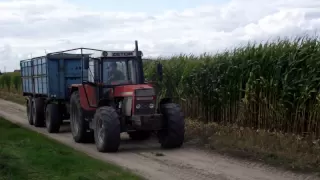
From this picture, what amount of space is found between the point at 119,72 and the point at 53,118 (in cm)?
506

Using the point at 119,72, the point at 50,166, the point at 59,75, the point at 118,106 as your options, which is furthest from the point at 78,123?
the point at 50,166

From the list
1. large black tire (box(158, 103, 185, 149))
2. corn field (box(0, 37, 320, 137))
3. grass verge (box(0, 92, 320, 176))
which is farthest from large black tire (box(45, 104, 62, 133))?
large black tire (box(158, 103, 185, 149))

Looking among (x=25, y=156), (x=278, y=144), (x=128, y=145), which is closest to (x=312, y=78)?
(x=278, y=144)

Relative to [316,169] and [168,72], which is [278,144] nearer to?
[316,169]

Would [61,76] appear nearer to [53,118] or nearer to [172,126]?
[53,118]

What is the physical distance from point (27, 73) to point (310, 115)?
13.6m

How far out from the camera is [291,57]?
44.6 ft

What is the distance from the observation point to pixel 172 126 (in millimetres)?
13484

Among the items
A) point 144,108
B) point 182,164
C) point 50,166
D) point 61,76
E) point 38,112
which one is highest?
point 61,76

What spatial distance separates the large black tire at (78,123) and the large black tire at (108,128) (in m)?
1.78

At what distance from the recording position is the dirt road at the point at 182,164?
33.7ft

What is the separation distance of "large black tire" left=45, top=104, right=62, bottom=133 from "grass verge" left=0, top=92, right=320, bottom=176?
5001mm

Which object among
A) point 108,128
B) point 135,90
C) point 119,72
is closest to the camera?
point 108,128

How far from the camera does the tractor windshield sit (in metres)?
14.1
